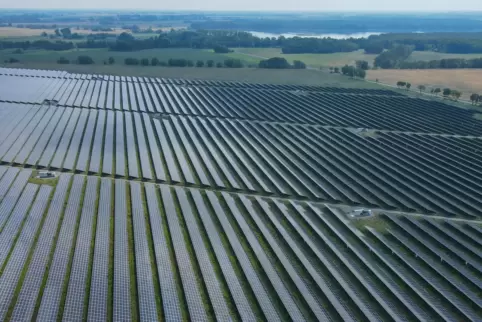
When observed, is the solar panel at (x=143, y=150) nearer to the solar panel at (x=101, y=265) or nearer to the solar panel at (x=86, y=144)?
the solar panel at (x=86, y=144)

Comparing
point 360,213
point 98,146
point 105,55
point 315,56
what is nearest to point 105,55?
point 105,55

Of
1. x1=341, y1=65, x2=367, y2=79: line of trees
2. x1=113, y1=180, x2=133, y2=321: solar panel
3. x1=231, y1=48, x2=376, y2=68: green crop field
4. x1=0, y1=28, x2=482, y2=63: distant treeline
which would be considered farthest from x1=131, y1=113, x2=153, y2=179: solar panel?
x1=0, y1=28, x2=482, y2=63: distant treeline

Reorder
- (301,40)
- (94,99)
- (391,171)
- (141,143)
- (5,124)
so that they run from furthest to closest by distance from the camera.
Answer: (301,40)
(94,99)
(5,124)
(141,143)
(391,171)

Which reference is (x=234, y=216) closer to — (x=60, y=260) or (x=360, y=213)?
(x=360, y=213)

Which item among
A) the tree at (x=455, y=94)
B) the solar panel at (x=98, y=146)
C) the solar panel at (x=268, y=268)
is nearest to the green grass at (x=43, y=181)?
the solar panel at (x=98, y=146)

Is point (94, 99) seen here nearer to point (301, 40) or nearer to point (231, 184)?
point (231, 184)

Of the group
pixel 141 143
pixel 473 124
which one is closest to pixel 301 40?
pixel 473 124
